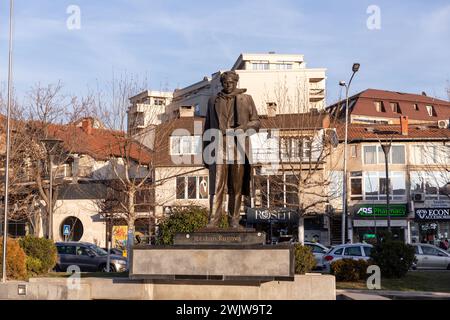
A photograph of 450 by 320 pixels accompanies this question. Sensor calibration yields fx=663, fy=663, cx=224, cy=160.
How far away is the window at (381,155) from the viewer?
47406mm

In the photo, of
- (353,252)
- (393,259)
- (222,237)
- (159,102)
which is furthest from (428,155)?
(222,237)

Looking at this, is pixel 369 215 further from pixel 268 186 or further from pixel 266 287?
pixel 266 287

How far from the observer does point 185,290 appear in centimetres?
1122

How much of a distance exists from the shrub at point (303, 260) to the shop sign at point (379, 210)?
95.4ft

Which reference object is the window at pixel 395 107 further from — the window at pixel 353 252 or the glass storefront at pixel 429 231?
the window at pixel 353 252

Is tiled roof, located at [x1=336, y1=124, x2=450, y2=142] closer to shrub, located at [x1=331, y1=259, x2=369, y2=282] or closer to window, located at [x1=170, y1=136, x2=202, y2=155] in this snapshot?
window, located at [x1=170, y1=136, x2=202, y2=155]

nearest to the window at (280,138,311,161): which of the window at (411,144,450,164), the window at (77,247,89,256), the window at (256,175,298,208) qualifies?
the window at (256,175,298,208)

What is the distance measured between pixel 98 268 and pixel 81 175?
19.2 m

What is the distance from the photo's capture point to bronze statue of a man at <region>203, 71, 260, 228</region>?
1226 centimetres

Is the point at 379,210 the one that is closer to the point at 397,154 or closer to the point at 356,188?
the point at 356,188

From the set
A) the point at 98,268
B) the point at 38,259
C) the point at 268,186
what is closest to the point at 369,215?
the point at 268,186

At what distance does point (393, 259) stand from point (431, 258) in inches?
374

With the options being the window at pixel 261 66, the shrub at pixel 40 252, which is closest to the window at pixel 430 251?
the shrub at pixel 40 252
